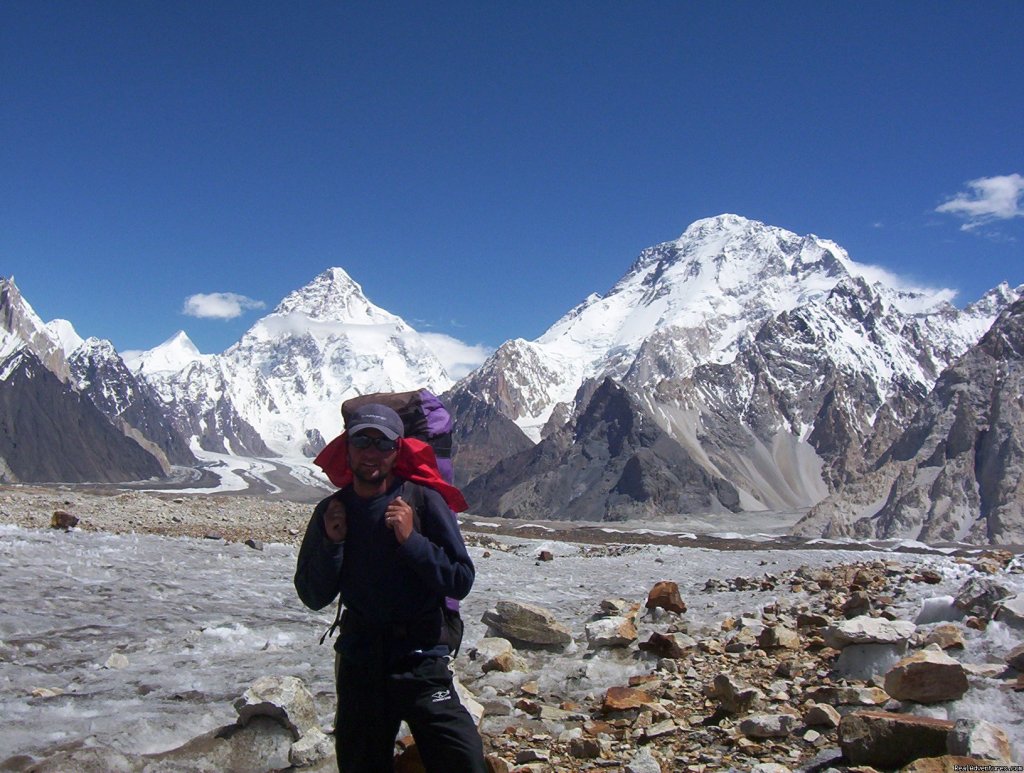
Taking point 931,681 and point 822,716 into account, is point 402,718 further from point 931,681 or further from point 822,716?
point 931,681

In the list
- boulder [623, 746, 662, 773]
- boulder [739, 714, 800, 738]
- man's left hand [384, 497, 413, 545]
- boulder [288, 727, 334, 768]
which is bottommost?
boulder [288, 727, 334, 768]

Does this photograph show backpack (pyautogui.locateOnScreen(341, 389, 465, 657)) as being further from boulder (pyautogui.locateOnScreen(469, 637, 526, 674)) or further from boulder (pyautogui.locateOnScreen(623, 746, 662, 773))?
boulder (pyautogui.locateOnScreen(469, 637, 526, 674))

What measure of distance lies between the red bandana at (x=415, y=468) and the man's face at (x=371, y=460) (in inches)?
7.0

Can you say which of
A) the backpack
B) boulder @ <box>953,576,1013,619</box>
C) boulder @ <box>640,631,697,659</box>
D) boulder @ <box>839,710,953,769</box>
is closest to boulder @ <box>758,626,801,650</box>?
boulder @ <box>640,631,697,659</box>

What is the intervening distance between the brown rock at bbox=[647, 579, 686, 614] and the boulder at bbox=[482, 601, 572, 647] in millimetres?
2622

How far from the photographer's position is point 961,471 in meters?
158

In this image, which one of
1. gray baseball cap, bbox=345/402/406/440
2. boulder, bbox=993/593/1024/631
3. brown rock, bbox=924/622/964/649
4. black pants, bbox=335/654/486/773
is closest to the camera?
black pants, bbox=335/654/486/773

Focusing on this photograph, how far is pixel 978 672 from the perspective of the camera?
24.0 ft

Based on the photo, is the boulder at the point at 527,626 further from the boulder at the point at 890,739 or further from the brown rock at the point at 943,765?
the brown rock at the point at 943,765

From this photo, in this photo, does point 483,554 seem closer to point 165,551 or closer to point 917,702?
point 165,551

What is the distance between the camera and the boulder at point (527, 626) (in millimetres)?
11000

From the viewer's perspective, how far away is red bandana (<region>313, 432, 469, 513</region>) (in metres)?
5.55

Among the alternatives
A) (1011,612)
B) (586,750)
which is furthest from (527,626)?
(1011,612)

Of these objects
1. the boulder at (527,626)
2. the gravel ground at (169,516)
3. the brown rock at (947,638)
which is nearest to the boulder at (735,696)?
the brown rock at (947,638)
